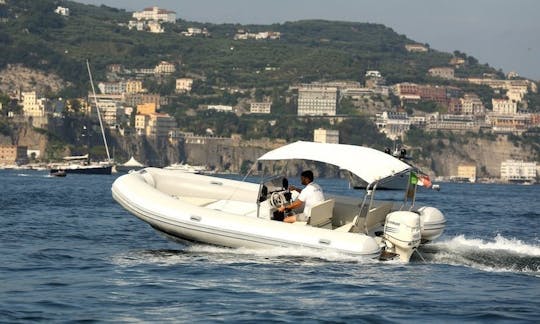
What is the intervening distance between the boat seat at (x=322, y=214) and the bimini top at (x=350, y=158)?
2.02 ft

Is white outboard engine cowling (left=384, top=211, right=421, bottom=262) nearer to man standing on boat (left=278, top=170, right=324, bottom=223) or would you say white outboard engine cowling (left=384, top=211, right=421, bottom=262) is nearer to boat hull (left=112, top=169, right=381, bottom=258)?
boat hull (left=112, top=169, right=381, bottom=258)

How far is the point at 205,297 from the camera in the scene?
18.4 metres

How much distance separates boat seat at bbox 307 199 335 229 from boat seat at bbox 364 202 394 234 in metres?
0.59

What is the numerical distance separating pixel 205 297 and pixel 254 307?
944 mm

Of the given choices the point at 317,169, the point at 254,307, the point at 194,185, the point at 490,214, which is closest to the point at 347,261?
the point at 254,307

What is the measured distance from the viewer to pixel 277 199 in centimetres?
2295

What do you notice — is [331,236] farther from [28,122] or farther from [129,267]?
[28,122]

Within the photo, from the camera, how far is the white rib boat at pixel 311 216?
70.6 feet

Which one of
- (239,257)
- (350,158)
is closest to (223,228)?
(239,257)

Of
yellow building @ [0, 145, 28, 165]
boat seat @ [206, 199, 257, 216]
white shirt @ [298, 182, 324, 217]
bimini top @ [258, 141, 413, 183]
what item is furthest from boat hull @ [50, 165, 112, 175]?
white shirt @ [298, 182, 324, 217]

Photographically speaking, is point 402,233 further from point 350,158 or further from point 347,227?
point 350,158

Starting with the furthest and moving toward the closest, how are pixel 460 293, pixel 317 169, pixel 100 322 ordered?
pixel 317 169 < pixel 460 293 < pixel 100 322

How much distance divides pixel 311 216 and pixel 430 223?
2.41 metres

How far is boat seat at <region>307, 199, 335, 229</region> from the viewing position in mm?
22281
